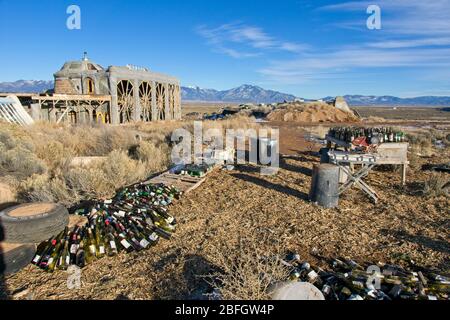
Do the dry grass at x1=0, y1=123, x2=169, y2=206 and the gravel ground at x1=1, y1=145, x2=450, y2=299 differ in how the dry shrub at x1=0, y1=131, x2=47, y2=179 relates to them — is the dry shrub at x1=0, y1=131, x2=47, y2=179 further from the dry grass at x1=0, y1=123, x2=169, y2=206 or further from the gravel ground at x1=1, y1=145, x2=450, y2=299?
the gravel ground at x1=1, y1=145, x2=450, y2=299

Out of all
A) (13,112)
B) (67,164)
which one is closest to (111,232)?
(67,164)

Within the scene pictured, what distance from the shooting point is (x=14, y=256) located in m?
4.61

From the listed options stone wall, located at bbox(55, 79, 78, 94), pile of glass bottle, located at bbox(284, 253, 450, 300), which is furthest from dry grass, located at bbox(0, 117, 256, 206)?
stone wall, located at bbox(55, 79, 78, 94)

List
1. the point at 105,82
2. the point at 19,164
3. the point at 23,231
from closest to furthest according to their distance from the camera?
the point at 23,231
the point at 19,164
the point at 105,82

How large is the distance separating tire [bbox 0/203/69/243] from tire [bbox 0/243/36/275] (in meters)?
0.11

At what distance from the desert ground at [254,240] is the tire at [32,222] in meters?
0.51

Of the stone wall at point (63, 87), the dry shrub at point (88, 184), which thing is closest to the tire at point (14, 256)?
the dry shrub at point (88, 184)

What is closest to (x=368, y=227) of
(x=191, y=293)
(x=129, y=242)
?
(x=191, y=293)

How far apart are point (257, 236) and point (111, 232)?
2.59 m

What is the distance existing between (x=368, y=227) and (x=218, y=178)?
482cm

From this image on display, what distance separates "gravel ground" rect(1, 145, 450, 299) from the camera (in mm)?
4363

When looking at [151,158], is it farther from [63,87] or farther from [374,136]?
[63,87]
